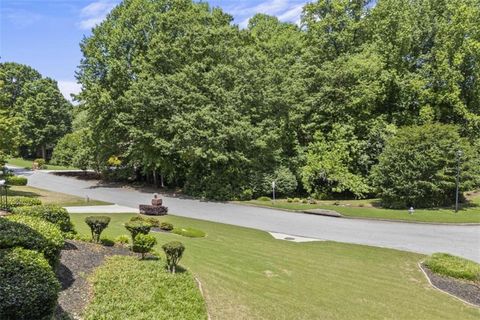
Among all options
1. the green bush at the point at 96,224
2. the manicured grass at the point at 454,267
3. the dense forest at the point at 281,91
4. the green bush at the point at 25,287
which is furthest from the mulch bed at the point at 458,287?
the dense forest at the point at 281,91

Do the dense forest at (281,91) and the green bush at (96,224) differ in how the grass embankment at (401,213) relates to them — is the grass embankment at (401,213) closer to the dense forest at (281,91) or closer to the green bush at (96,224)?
the dense forest at (281,91)

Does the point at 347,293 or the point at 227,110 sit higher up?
the point at 227,110

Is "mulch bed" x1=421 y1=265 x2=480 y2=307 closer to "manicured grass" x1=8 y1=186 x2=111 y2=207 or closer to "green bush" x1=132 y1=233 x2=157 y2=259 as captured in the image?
"green bush" x1=132 y1=233 x2=157 y2=259

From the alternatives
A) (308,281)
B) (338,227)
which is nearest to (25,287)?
Result: (308,281)

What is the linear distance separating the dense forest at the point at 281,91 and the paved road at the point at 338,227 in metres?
4.83

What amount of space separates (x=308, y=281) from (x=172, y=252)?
4.96 metres

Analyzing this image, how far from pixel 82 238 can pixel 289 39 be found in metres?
33.7

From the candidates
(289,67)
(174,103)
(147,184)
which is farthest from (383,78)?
(147,184)

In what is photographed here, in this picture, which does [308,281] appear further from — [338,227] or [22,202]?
[22,202]

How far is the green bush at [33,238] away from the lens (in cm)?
840

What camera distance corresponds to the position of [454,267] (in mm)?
15766

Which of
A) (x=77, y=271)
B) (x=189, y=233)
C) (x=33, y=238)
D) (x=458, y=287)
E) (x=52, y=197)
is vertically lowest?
(x=458, y=287)

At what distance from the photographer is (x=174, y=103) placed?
116ft

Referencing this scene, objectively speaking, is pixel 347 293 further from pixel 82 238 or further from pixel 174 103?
pixel 174 103
